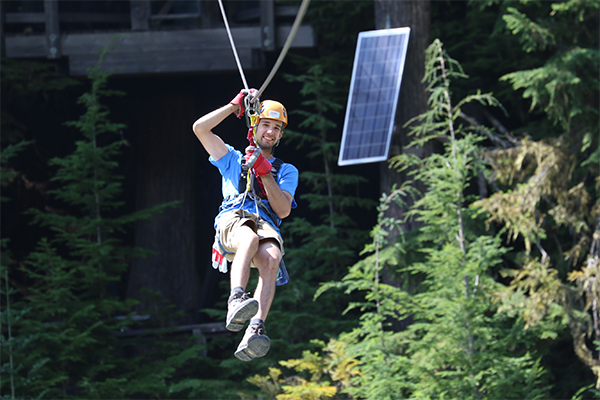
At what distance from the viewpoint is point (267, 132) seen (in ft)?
15.2

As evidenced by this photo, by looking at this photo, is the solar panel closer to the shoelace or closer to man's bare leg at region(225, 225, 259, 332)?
man's bare leg at region(225, 225, 259, 332)

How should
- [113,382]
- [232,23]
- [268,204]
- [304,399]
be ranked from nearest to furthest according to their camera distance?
[268,204] → [304,399] → [113,382] → [232,23]

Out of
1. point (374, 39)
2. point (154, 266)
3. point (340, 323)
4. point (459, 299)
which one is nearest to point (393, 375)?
point (459, 299)

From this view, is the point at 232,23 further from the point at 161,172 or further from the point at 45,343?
the point at 45,343

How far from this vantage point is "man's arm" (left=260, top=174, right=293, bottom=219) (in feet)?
14.6

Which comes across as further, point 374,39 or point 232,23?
point 232,23

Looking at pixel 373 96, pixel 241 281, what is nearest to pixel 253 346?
pixel 241 281

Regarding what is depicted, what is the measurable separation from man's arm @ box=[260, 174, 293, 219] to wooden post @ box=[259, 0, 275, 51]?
6102mm

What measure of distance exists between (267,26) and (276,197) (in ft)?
20.9

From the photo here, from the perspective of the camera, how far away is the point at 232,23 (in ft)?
36.9

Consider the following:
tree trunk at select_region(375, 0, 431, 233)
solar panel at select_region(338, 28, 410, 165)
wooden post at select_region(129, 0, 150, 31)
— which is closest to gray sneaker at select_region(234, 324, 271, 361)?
solar panel at select_region(338, 28, 410, 165)

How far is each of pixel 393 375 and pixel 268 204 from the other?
3.67 meters

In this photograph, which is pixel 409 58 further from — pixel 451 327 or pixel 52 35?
pixel 52 35

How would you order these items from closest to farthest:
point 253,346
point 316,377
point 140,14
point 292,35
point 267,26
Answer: point 292,35 < point 253,346 < point 316,377 < point 267,26 < point 140,14
